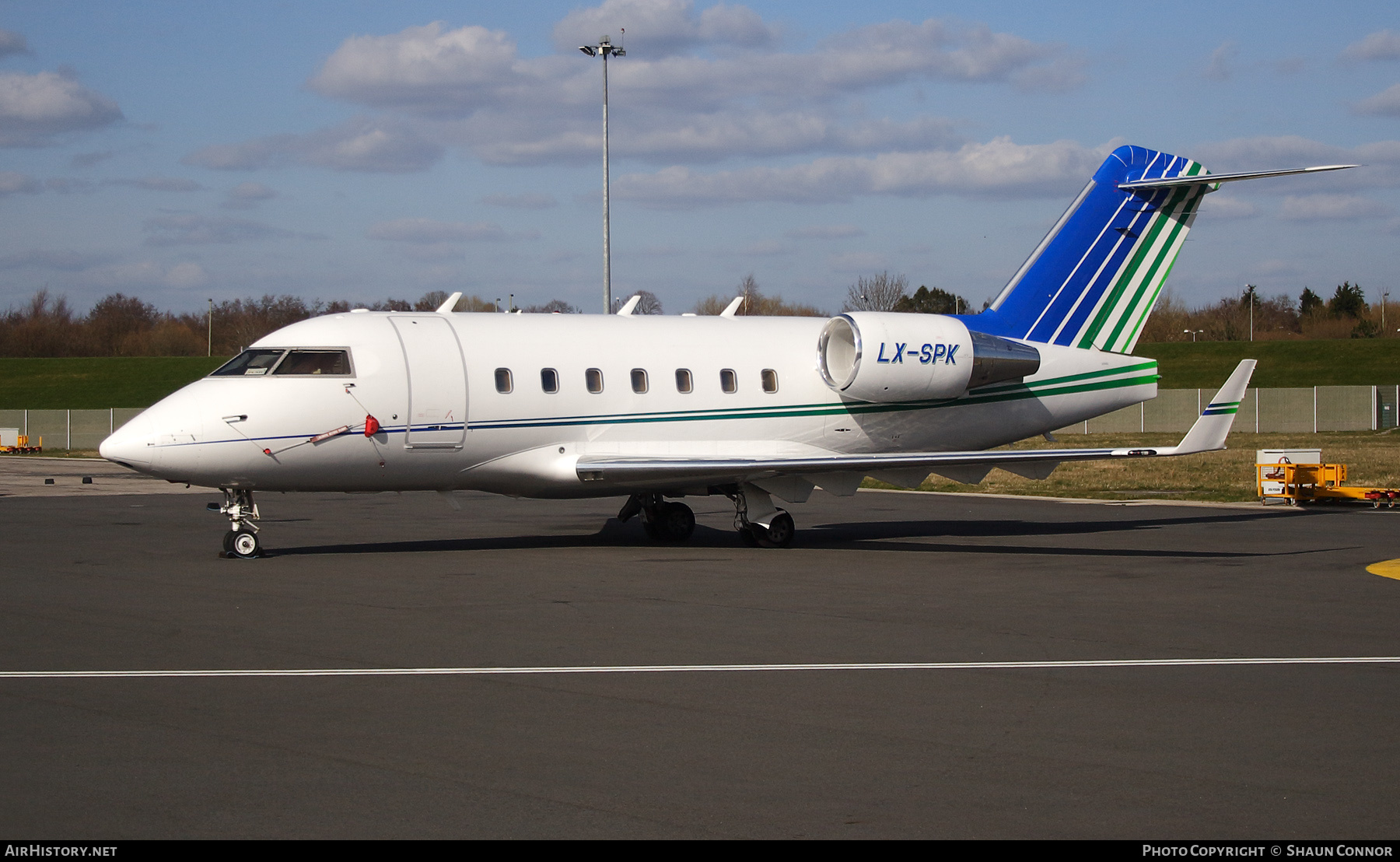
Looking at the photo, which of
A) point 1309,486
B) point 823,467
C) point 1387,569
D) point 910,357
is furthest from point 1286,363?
point 823,467

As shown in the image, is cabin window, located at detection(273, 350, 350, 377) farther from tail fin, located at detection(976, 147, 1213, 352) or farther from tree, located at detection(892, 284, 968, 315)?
tree, located at detection(892, 284, 968, 315)

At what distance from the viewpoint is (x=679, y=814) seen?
6031 millimetres

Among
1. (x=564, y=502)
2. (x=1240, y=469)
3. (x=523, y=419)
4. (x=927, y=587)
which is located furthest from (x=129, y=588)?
(x=1240, y=469)

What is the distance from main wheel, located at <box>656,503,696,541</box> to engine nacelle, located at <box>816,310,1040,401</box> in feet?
10.2

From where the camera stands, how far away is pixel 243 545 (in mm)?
16953

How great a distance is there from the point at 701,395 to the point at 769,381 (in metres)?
1.21

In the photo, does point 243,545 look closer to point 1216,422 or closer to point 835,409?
point 835,409

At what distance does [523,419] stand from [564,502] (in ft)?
35.1

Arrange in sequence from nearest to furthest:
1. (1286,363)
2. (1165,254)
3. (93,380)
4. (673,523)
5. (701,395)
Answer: (701,395) → (673,523) → (1165,254) → (1286,363) → (93,380)

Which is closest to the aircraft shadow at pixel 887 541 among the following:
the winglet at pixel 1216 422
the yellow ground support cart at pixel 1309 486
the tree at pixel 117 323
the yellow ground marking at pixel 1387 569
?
the yellow ground marking at pixel 1387 569

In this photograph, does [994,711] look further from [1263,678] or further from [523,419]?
[523,419]

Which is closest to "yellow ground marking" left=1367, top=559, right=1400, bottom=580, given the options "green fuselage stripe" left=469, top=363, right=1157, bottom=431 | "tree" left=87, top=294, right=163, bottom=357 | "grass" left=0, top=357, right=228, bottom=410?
"green fuselage stripe" left=469, top=363, right=1157, bottom=431

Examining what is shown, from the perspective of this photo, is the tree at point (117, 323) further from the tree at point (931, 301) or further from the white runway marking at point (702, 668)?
the white runway marking at point (702, 668)

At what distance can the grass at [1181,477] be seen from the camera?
2964 centimetres
